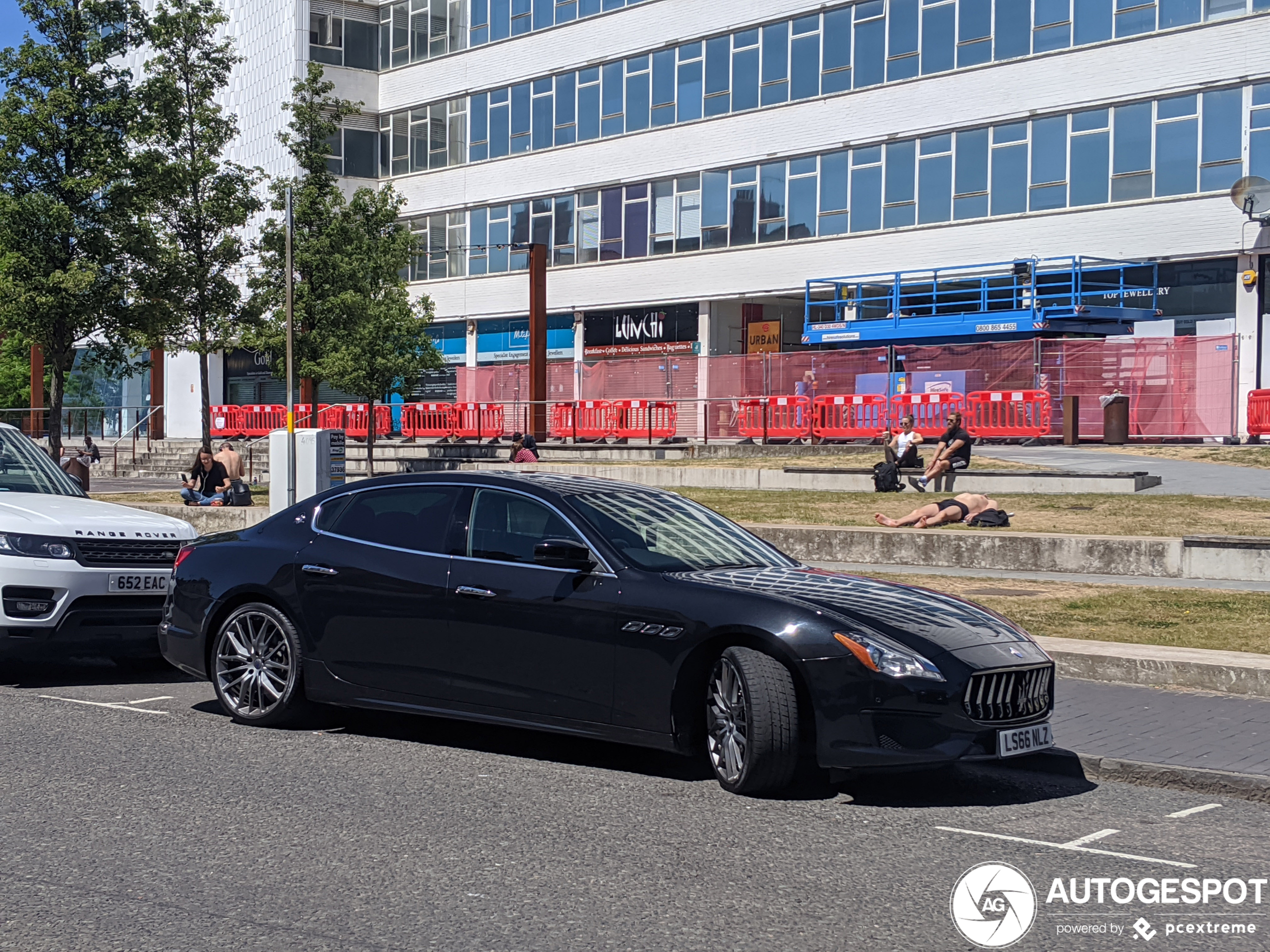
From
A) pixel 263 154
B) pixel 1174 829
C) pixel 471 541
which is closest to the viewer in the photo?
pixel 1174 829

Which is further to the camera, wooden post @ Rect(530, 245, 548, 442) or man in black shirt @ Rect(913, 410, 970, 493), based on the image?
wooden post @ Rect(530, 245, 548, 442)

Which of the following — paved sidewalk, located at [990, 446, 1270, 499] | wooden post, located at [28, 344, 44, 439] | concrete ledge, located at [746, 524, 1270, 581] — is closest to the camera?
concrete ledge, located at [746, 524, 1270, 581]

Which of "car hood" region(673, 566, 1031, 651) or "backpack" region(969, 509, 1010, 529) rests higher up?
"car hood" region(673, 566, 1031, 651)

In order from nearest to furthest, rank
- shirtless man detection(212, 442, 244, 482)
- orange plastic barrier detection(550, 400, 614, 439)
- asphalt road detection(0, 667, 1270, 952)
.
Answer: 1. asphalt road detection(0, 667, 1270, 952)
2. shirtless man detection(212, 442, 244, 482)
3. orange plastic barrier detection(550, 400, 614, 439)

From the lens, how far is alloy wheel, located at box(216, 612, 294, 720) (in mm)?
8117

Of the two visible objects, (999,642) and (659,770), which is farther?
(659,770)

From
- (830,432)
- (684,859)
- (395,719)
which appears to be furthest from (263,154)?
(684,859)

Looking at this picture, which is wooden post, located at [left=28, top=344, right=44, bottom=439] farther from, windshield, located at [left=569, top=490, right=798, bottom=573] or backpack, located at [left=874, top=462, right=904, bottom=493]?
windshield, located at [left=569, top=490, right=798, bottom=573]

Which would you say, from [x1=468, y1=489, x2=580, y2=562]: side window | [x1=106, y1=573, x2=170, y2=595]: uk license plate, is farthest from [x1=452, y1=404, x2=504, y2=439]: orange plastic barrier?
[x1=468, y1=489, x2=580, y2=562]: side window

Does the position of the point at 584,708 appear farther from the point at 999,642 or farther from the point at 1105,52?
the point at 1105,52

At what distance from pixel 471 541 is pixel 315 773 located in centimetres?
140

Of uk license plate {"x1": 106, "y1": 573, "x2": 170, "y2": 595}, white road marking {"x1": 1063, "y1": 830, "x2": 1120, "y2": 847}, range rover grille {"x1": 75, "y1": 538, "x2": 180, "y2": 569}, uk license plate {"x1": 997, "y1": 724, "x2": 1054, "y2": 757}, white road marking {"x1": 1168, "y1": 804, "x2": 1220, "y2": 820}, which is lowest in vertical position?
white road marking {"x1": 1168, "y1": 804, "x2": 1220, "y2": 820}

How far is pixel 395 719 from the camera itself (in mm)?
8594

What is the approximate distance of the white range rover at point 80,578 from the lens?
9.34 m
